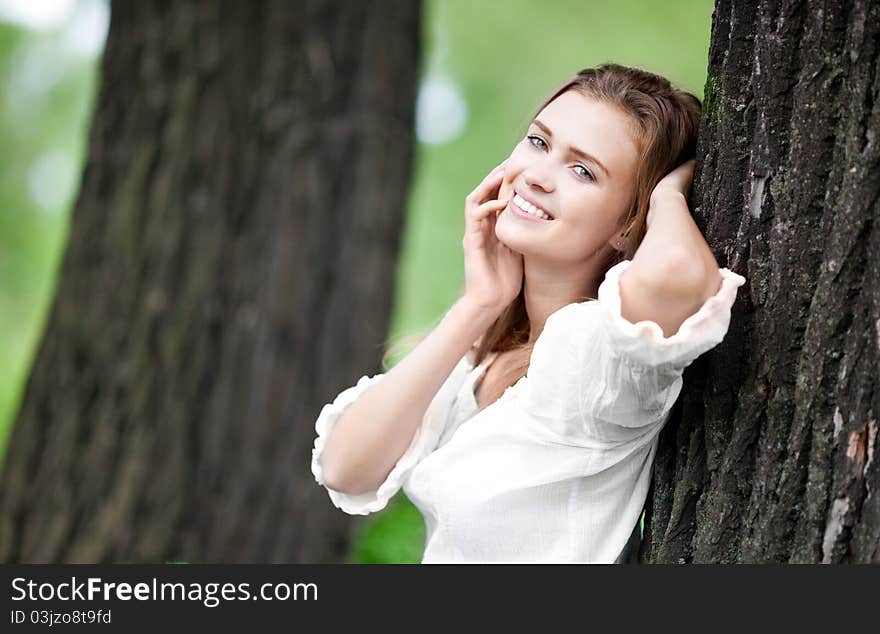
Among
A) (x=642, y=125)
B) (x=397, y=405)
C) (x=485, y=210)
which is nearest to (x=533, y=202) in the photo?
(x=485, y=210)

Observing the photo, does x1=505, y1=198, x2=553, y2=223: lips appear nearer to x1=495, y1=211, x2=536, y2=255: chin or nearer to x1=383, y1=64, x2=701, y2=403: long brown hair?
x1=495, y1=211, x2=536, y2=255: chin

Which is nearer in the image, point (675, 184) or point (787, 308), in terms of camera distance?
point (787, 308)

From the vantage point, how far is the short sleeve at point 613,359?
5.87ft

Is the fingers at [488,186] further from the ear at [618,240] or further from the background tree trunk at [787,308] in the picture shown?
the background tree trunk at [787,308]

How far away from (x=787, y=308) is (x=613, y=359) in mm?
343

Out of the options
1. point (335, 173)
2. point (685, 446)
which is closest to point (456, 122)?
point (335, 173)

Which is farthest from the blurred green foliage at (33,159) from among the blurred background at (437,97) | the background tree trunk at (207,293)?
the background tree trunk at (207,293)

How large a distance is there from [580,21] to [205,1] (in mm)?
4993

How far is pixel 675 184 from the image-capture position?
7.09 ft

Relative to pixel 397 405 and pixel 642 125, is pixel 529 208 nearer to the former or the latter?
pixel 642 125

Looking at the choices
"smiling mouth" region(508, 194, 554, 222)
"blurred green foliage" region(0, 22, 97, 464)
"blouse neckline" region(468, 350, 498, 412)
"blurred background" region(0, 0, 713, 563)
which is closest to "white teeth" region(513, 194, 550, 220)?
"smiling mouth" region(508, 194, 554, 222)

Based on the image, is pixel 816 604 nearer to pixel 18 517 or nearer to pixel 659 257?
pixel 659 257

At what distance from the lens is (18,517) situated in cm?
491

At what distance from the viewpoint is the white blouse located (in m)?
1.82
